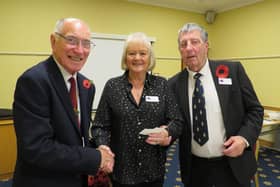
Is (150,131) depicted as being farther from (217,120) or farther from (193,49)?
(193,49)

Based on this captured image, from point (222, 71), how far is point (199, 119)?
0.38 metres

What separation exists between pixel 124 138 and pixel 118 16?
422cm

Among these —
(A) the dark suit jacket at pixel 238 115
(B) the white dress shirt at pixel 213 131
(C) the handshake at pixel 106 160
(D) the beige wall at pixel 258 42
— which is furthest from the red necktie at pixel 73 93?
(D) the beige wall at pixel 258 42

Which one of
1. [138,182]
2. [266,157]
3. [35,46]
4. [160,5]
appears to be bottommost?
[266,157]

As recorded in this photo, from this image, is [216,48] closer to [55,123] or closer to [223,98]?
[223,98]

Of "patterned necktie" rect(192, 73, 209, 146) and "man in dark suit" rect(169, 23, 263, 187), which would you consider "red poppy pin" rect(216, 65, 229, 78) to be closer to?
"man in dark suit" rect(169, 23, 263, 187)

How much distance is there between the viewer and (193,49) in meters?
1.65

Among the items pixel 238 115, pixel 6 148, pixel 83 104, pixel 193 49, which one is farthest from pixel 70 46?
pixel 6 148

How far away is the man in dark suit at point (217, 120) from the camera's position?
5.40 feet

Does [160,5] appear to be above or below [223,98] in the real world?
above

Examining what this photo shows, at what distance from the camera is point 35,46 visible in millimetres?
4465

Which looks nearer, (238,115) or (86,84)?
(86,84)

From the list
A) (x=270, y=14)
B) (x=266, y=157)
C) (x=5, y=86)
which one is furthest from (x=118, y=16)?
(x=266, y=157)

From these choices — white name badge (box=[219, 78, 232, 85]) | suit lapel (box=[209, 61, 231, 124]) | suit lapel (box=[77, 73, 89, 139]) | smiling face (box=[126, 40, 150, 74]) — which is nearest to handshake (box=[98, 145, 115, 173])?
suit lapel (box=[77, 73, 89, 139])
